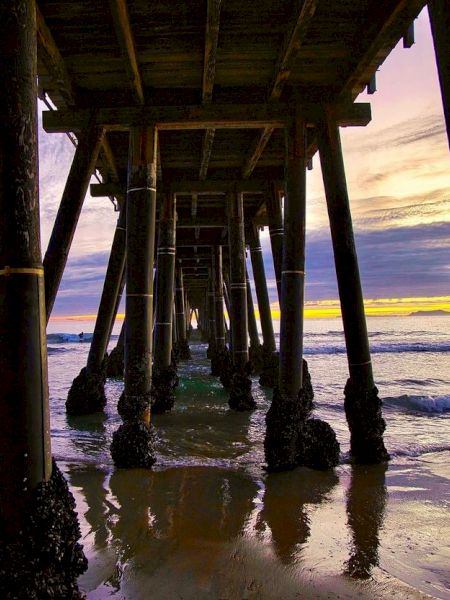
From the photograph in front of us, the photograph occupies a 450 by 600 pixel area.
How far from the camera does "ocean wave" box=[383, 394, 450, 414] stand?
35.7 feet

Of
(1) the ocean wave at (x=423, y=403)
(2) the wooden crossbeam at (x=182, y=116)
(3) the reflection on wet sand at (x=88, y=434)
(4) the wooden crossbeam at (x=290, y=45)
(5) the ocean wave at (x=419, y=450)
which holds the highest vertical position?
(4) the wooden crossbeam at (x=290, y=45)

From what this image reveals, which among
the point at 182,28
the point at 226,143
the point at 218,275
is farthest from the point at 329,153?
the point at 218,275

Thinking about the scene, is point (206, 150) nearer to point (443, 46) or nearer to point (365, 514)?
point (443, 46)

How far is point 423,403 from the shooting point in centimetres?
1134

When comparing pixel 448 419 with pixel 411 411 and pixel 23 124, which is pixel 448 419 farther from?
pixel 23 124

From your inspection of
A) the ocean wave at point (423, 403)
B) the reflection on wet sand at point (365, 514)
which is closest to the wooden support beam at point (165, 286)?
the reflection on wet sand at point (365, 514)

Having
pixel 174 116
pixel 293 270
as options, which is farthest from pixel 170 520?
pixel 174 116

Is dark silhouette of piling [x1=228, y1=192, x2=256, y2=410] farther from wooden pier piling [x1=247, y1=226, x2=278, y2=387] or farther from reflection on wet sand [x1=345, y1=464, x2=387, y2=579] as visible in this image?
reflection on wet sand [x1=345, y1=464, x2=387, y2=579]

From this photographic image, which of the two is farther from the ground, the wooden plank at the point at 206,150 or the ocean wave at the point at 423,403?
the wooden plank at the point at 206,150

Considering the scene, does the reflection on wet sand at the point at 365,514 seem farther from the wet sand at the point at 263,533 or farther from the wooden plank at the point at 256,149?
the wooden plank at the point at 256,149

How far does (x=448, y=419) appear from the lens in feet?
31.4

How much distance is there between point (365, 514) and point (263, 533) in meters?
0.97

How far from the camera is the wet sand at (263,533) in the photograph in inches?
108

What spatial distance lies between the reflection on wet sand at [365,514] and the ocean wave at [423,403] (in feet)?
21.4
